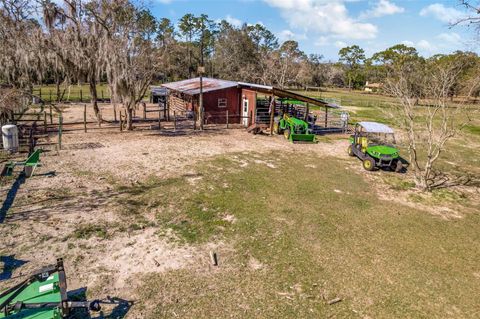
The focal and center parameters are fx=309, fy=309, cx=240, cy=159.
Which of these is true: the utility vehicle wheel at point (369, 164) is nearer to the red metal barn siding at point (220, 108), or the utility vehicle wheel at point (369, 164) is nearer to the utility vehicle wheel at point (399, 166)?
the utility vehicle wheel at point (399, 166)

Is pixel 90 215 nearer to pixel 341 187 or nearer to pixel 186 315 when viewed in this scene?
pixel 186 315

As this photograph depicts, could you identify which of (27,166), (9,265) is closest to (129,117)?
(27,166)

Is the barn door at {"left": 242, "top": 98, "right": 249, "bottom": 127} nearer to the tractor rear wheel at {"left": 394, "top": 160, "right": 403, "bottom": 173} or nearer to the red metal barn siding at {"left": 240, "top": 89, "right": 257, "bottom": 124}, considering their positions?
the red metal barn siding at {"left": 240, "top": 89, "right": 257, "bottom": 124}

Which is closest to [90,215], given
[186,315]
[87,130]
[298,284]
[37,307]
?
[37,307]

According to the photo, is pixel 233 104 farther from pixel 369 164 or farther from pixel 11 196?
pixel 11 196

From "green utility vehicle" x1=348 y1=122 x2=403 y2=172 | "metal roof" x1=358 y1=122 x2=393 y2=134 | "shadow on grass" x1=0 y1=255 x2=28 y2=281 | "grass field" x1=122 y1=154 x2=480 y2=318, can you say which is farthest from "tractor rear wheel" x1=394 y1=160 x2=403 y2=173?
"shadow on grass" x1=0 y1=255 x2=28 y2=281
